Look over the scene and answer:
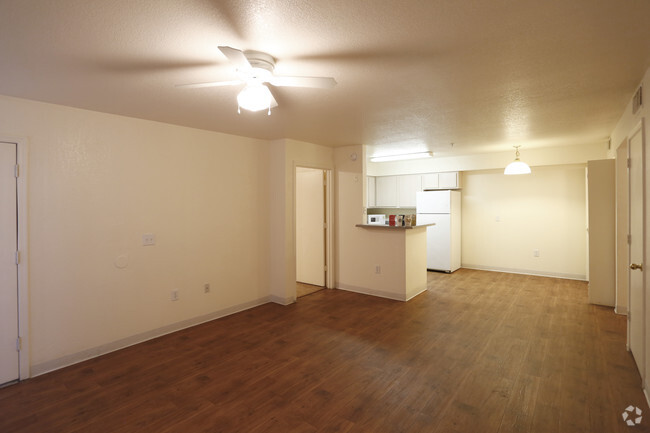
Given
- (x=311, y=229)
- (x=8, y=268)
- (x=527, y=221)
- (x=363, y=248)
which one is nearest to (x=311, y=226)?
(x=311, y=229)

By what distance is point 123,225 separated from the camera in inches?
137

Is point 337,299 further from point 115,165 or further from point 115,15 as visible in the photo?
point 115,15

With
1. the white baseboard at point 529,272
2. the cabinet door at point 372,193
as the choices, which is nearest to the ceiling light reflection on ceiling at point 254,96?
the cabinet door at point 372,193

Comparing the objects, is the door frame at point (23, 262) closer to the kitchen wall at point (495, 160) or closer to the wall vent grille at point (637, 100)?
the wall vent grille at point (637, 100)

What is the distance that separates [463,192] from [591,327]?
12.7 ft

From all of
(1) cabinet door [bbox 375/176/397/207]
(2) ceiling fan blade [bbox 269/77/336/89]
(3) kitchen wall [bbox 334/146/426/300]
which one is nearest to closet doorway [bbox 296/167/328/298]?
(3) kitchen wall [bbox 334/146/426/300]

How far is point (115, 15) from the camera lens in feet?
5.44

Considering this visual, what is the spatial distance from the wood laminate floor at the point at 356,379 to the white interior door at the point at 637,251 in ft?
0.77

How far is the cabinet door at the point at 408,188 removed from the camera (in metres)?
7.43

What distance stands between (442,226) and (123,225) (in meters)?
5.67

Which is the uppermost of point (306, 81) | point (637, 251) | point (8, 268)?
point (306, 81)

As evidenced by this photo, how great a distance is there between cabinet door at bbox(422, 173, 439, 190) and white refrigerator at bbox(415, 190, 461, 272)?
8.4 inches

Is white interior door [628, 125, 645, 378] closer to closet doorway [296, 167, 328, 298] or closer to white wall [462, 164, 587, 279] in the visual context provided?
white wall [462, 164, 587, 279]

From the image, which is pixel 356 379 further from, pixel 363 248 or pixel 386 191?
pixel 386 191
